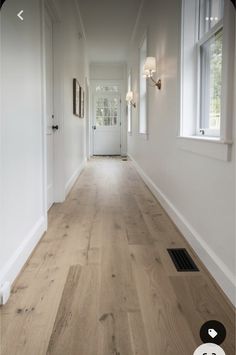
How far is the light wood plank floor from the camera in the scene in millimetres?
1411

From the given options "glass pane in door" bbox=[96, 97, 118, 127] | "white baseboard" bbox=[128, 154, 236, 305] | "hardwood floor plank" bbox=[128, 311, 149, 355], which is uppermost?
A: "glass pane in door" bbox=[96, 97, 118, 127]

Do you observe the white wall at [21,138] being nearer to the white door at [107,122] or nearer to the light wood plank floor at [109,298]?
the light wood plank floor at [109,298]

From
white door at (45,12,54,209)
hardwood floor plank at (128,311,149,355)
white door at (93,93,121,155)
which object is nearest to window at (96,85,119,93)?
white door at (93,93,121,155)

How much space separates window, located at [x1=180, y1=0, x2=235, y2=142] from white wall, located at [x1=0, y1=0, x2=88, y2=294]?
1177 millimetres

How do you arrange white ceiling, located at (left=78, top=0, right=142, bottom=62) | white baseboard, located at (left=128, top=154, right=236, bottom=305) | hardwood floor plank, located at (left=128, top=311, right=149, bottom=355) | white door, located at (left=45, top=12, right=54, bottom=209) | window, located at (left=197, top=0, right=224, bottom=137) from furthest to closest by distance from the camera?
white ceiling, located at (left=78, top=0, right=142, bottom=62) → white door, located at (left=45, top=12, right=54, bottom=209) → window, located at (left=197, top=0, right=224, bottom=137) → white baseboard, located at (left=128, top=154, right=236, bottom=305) → hardwood floor plank, located at (left=128, top=311, right=149, bottom=355)

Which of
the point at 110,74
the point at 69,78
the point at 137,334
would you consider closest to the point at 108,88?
the point at 110,74

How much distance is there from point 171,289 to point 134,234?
101 centimetres

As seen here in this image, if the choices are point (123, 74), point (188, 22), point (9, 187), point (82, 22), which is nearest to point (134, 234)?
point (9, 187)

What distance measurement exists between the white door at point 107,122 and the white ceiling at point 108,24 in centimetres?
146

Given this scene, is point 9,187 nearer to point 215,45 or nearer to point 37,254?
point 37,254

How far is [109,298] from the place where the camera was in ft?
5.84

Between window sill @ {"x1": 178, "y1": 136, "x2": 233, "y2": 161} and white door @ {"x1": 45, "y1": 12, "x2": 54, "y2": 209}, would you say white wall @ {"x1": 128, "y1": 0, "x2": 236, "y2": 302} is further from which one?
white door @ {"x1": 45, "y1": 12, "x2": 54, "y2": 209}

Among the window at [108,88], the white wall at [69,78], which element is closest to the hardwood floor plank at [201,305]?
the white wall at [69,78]

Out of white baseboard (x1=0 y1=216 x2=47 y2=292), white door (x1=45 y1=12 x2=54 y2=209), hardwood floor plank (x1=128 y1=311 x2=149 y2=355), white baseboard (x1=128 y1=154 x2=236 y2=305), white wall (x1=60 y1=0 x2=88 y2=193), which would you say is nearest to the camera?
hardwood floor plank (x1=128 y1=311 x2=149 y2=355)
